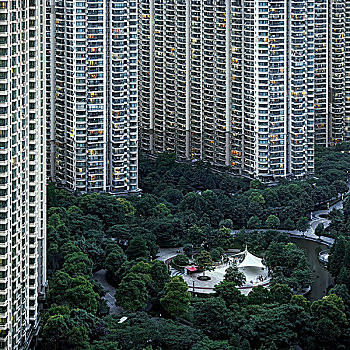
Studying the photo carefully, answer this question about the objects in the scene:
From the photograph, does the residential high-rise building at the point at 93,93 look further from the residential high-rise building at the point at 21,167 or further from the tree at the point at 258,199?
the residential high-rise building at the point at 21,167

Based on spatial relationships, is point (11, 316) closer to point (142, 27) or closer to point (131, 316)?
point (131, 316)

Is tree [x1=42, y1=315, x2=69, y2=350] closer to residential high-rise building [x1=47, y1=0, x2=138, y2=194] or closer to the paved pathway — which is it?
the paved pathway

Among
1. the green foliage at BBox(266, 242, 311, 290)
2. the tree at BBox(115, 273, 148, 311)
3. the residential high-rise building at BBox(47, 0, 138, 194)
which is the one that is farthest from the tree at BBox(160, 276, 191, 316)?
the residential high-rise building at BBox(47, 0, 138, 194)

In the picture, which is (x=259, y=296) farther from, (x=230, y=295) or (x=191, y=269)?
(x=191, y=269)

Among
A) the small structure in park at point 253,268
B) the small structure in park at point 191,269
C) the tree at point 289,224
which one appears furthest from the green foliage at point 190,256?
the small structure in park at point 191,269

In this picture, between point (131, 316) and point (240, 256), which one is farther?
point (240, 256)

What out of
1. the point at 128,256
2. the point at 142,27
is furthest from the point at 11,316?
the point at 142,27
